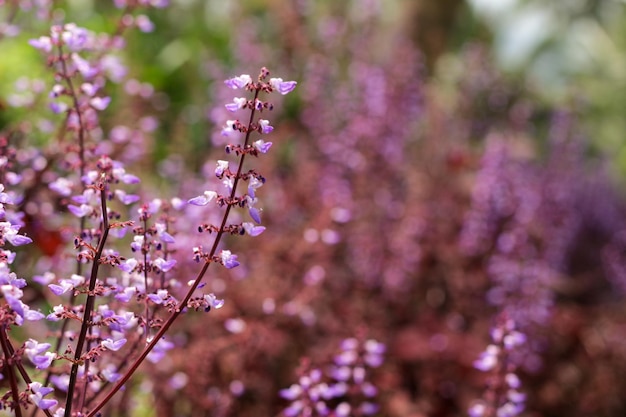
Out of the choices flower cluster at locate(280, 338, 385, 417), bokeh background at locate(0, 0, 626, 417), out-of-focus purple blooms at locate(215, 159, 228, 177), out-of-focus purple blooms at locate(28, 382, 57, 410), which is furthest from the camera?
bokeh background at locate(0, 0, 626, 417)

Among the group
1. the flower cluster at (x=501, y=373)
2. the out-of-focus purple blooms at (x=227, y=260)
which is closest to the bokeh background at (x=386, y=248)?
the flower cluster at (x=501, y=373)

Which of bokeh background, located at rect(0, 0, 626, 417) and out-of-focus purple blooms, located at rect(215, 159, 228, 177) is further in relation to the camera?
bokeh background, located at rect(0, 0, 626, 417)

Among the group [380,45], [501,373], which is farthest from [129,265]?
[380,45]

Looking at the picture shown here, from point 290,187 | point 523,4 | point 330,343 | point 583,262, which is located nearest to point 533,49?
point 523,4

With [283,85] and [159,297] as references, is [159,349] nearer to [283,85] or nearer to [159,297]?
[159,297]

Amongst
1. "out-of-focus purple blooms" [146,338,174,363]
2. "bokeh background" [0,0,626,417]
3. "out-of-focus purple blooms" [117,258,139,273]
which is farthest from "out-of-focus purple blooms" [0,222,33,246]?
"bokeh background" [0,0,626,417]

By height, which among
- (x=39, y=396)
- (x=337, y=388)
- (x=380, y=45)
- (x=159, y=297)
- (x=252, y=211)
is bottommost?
(x=39, y=396)

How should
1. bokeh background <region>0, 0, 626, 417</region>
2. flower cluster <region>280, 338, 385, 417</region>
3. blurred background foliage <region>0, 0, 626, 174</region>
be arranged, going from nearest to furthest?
flower cluster <region>280, 338, 385, 417</region> → bokeh background <region>0, 0, 626, 417</region> → blurred background foliage <region>0, 0, 626, 174</region>

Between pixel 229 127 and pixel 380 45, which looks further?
pixel 380 45

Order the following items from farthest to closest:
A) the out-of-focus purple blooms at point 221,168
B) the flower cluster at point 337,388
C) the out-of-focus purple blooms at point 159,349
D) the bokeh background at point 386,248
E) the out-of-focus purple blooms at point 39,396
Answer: the bokeh background at point 386,248, the flower cluster at point 337,388, the out-of-focus purple blooms at point 159,349, the out-of-focus purple blooms at point 221,168, the out-of-focus purple blooms at point 39,396

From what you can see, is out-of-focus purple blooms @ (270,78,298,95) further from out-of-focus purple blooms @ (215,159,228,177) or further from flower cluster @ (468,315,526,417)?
flower cluster @ (468,315,526,417)

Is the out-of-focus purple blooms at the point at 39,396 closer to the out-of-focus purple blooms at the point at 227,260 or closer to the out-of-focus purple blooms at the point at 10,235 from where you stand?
the out-of-focus purple blooms at the point at 10,235
